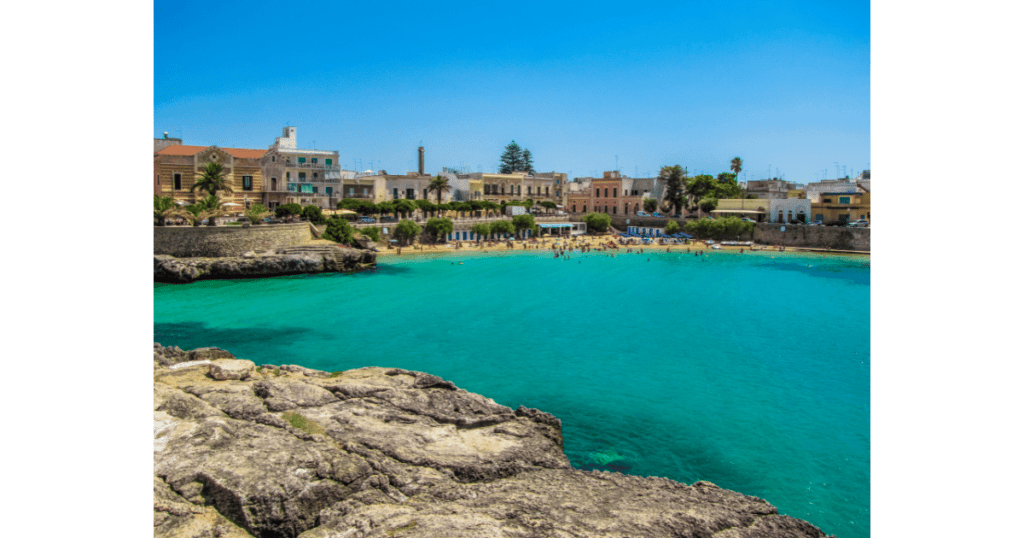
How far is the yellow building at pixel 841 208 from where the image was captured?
46594mm

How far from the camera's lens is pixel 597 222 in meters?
56.8

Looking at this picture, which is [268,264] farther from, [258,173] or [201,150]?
[258,173]

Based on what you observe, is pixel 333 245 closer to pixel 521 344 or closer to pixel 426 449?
pixel 521 344

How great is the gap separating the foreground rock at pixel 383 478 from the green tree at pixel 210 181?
29.7 metres

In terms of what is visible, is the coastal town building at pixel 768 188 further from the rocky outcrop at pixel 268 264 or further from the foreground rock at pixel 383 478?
the foreground rock at pixel 383 478

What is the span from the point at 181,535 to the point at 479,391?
26.4 feet

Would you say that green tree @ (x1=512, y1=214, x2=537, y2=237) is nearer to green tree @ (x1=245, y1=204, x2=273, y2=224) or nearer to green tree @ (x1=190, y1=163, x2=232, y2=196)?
green tree @ (x1=245, y1=204, x2=273, y2=224)

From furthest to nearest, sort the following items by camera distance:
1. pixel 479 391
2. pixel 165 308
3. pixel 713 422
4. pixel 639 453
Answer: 1. pixel 165 308
2. pixel 479 391
3. pixel 713 422
4. pixel 639 453

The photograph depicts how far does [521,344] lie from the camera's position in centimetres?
1833

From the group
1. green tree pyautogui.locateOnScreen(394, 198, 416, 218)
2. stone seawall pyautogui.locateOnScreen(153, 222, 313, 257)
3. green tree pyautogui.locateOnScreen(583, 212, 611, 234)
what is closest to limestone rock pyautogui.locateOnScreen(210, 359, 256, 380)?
stone seawall pyautogui.locateOnScreen(153, 222, 313, 257)

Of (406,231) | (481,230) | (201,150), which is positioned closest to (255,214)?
(201,150)

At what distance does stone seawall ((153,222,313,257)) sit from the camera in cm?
3066
